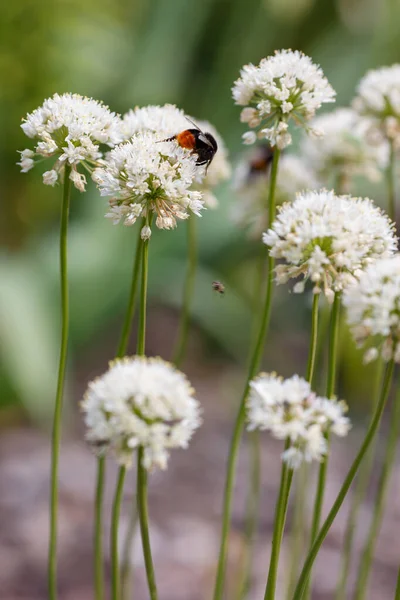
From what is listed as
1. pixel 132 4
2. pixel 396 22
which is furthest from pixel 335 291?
pixel 132 4

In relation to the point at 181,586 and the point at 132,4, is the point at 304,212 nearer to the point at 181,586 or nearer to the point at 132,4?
the point at 181,586

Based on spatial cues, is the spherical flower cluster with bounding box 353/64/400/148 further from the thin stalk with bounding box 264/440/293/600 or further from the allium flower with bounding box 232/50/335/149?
the thin stalk with bounding box 264/440/293/600

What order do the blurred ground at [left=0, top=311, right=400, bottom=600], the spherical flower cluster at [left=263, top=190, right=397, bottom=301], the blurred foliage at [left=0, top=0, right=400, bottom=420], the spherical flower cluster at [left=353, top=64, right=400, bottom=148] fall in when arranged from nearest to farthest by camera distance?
1. the spherical flower cluster at [left=263, top=190, right=397, bottom=301]
2. the spherical flower cluster at [left=353, top=64, right=400, bottom=148]
3. the blurred ground at [left=0, top=311, right=400, bottom=600]
4. the blurred foliage at [left=0, top=0, right=400, bottom=420]

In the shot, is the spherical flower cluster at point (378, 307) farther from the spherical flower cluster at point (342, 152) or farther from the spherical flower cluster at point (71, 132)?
the spherical flower cluster at point (342, 152)

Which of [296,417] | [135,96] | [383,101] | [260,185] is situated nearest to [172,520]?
[260,185]

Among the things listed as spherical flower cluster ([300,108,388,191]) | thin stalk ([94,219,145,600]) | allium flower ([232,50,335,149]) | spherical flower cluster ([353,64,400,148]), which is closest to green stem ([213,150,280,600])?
allium flower ([232,50,335,149])
